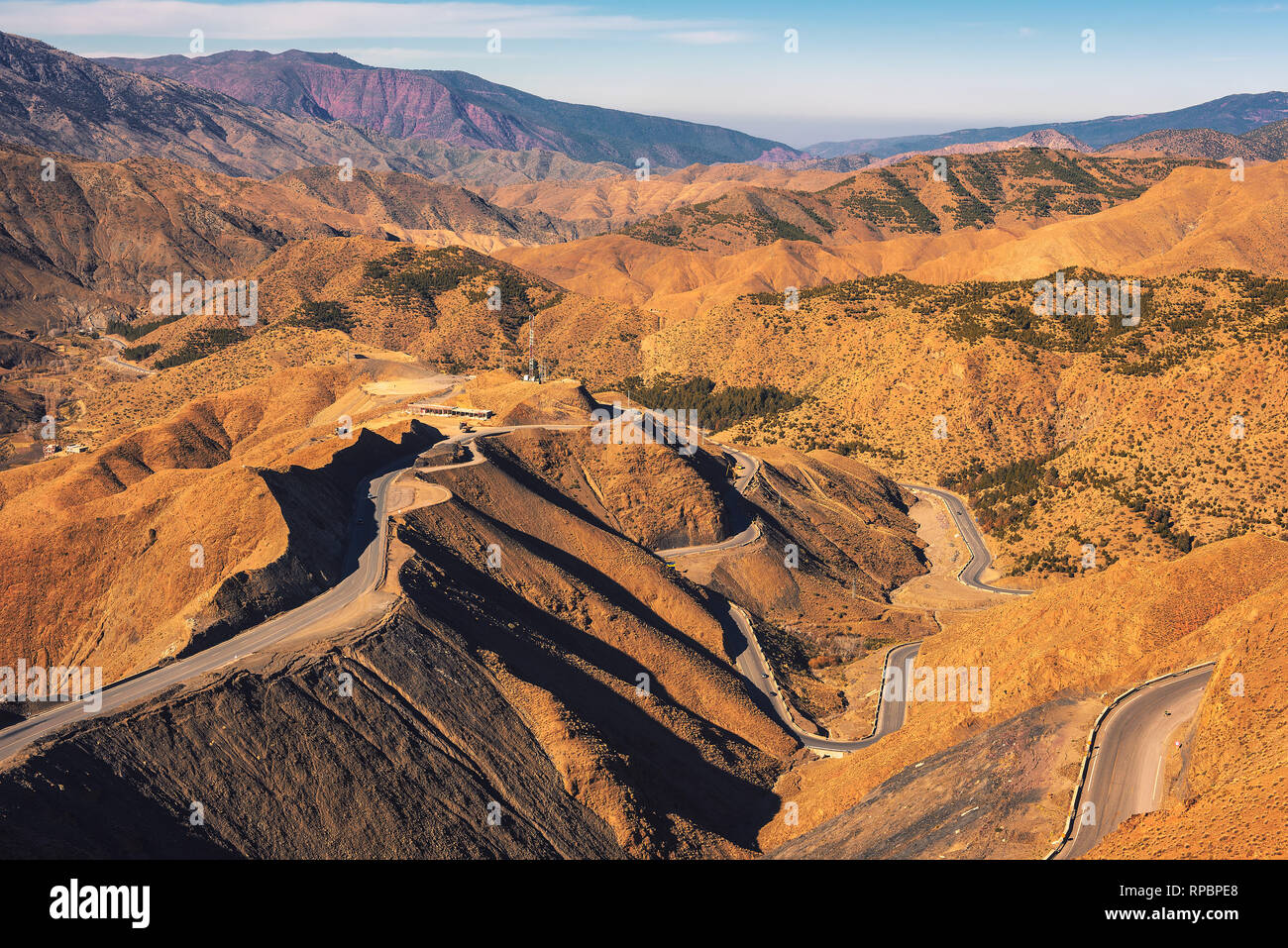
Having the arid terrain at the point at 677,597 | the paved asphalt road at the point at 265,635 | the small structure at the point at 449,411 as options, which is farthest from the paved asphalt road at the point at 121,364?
the paved asphalt road at the point at 265,635

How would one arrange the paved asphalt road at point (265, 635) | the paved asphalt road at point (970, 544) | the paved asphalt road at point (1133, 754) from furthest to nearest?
the paved asphalt road at point (970, 544), the paved asphalt road at point (265, 635), the paved asphalt road at point (1133, 754)

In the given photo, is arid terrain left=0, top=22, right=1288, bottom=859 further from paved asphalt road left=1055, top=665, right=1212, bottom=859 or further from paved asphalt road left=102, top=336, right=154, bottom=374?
paved asphalt road left=102, top=336, right=154, bottom=374

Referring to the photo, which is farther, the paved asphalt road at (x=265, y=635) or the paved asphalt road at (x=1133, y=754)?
the paved asphalt road at (x=265, y=635)

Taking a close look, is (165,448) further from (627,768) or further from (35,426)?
(627,768)

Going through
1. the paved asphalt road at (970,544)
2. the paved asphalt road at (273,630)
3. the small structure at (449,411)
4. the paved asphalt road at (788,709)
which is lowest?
the paved asphalt road at (788,709)

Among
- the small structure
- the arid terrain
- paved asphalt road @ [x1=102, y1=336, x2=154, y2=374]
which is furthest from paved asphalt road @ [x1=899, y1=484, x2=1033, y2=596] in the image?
paved asphalt road @ [x1=102, y1=336, x2=154, y2=374]

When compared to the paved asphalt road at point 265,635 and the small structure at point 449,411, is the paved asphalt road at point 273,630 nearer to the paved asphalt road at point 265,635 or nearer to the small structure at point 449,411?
the paved asphalt road at point 265,635
